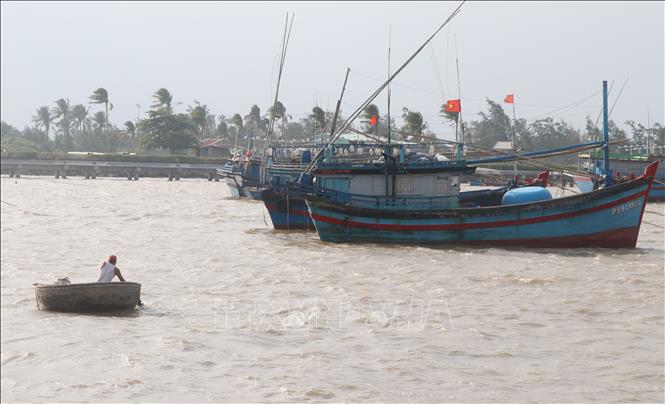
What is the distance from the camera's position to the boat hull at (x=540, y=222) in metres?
28.3

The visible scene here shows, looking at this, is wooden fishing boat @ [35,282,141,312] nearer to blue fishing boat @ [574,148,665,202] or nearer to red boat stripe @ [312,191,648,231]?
red boat stripe @ [312,191,648,231]

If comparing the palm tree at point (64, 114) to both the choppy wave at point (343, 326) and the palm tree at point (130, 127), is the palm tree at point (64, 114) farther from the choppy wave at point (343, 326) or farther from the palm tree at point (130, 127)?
the choppy wave at point (343, 326)

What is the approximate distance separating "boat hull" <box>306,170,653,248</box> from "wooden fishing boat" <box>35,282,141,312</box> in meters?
14.0

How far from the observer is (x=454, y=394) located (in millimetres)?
12812

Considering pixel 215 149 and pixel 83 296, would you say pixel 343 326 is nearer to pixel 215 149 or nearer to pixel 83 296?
pixel 83 296

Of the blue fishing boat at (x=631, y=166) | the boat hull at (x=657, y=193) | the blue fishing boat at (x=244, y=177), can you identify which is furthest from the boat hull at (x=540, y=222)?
the boat hull at (x=657, y=193)

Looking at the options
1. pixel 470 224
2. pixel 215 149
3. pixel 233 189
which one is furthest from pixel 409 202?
pixel 215 149

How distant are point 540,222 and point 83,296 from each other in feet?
53.6

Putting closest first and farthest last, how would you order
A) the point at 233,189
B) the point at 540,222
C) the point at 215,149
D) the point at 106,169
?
the point at 540,222 < the point at 233,189 < the point at 106,169 < the point at 215,149

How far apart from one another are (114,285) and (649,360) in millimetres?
9885

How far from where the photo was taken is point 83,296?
672 inches

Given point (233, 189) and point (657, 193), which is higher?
point (233, 189)

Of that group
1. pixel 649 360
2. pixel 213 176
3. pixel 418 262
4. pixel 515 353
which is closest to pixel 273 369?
pixel 515 353

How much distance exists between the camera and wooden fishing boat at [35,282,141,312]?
55.8 ft
